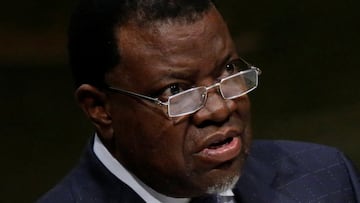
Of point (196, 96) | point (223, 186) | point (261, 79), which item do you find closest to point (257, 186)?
point (223, 186)

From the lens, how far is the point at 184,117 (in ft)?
7.85

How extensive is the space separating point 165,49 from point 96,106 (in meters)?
0.22

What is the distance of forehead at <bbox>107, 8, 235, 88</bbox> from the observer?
238 cm

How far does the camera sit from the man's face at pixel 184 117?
2.39 meters

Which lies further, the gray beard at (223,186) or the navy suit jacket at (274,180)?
the navy suit jacket at (274,180)

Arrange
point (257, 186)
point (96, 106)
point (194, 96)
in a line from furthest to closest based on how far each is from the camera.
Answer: point (257, 186) < point (96, 106) < point (194, 96)

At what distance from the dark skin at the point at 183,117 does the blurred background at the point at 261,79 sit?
2.37 m

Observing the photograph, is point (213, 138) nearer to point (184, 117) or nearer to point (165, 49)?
point (184, 117)

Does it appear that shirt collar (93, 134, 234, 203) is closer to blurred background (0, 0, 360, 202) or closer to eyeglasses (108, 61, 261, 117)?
eyeglasses (108, 61, 261, 117)

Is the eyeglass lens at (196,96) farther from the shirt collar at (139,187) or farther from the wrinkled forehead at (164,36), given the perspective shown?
the shirt collar at (139,187)

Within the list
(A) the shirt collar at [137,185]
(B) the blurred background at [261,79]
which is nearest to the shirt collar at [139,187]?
(A) the shirt collar at [137,185]

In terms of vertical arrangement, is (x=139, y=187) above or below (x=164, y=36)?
below

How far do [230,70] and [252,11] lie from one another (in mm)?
2469

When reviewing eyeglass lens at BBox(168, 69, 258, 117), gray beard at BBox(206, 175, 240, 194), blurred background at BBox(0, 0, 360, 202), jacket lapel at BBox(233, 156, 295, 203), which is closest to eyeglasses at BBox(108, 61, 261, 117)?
eyeglass lens at BBox(168, 69, 258, 117)
